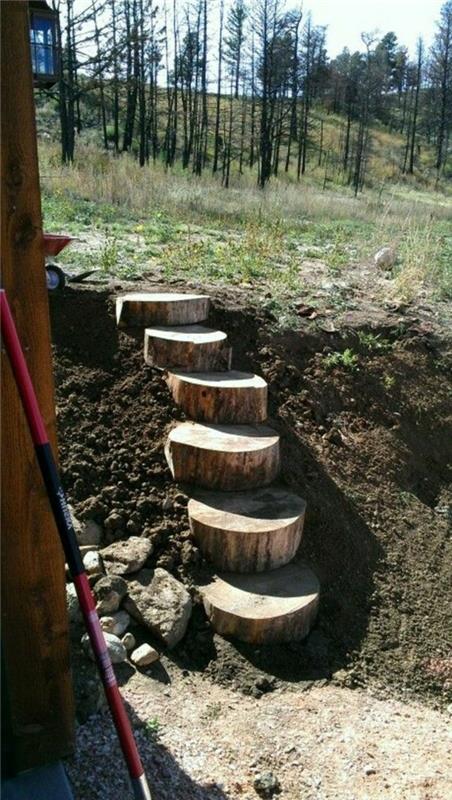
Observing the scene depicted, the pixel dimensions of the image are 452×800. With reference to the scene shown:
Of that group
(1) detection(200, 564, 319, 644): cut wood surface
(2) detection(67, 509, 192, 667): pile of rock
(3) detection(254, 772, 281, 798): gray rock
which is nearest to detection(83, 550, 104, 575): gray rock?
(2) detection(67, 509, 192, 667): pile of rock

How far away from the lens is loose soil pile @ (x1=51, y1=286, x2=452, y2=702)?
314 cm

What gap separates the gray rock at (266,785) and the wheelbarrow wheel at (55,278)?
10.3 ft

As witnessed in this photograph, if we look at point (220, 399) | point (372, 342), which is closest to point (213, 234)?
point (372, 342)

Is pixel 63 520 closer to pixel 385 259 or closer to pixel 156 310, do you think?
pixel 156 310

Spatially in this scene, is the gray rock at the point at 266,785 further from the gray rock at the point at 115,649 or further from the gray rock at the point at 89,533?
the gray rock at the point at 89,533

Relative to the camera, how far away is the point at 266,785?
2.40 m

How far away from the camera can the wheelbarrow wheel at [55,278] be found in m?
4.51

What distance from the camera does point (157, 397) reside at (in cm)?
394

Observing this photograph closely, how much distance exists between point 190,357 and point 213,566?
50.4 inches

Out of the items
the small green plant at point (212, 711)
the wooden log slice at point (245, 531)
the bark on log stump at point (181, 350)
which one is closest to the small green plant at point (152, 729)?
the small green plant at point (212, 711)

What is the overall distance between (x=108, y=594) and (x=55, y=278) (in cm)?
236

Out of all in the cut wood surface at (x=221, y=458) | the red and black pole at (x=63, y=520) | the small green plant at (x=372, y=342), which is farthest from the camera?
the small green plant at (x=372, y=342)

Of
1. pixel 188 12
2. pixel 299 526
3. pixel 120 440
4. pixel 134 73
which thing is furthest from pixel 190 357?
pixel 188 12

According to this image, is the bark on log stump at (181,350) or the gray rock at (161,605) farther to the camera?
the bark on log stump at (181,350)
